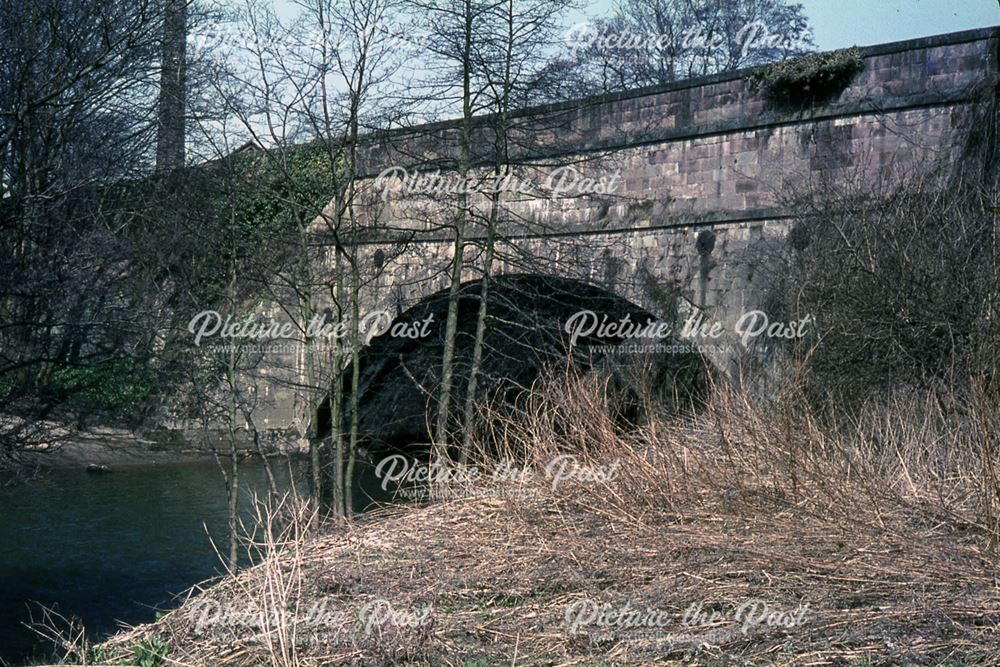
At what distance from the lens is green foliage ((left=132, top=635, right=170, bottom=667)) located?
14.5 feet

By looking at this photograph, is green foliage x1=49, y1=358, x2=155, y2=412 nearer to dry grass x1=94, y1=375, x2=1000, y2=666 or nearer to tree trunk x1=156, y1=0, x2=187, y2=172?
tree trunk x1=156, y1=0, x2=187, y2=172

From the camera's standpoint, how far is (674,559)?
477 centimetres

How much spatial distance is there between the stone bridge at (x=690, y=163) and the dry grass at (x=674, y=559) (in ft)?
17.1

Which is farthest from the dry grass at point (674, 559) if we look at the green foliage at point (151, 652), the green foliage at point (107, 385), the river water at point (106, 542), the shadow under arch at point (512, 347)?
the green foliage at point (107, 385)

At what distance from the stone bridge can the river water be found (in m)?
4.10

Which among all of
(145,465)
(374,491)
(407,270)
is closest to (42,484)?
(145,465)

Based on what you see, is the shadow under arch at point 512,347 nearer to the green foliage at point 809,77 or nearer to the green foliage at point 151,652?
the green foliage at point 809,77

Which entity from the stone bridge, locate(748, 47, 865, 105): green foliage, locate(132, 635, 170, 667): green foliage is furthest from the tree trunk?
locate(132, 635, 170, 667): green foliage

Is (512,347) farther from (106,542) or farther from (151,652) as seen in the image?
(151,652)

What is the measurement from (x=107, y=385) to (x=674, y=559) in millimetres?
14576

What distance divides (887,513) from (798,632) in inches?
46.0

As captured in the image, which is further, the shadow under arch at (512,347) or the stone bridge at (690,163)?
the shadow under arch at (512,347)

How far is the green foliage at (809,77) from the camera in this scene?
35.3 feet

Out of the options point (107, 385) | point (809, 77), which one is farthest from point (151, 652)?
point (107, 385)
